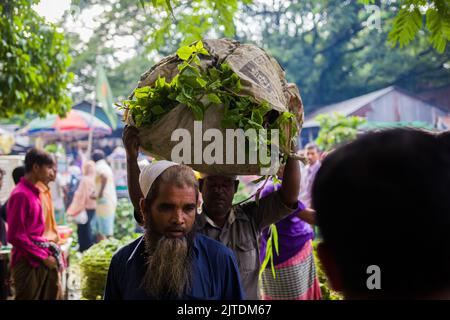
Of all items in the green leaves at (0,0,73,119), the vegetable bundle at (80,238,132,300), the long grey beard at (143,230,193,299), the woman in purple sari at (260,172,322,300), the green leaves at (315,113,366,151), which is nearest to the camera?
the long grey beard at (143,230,193,299)

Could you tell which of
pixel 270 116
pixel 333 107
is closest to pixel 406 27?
pixel 270 116

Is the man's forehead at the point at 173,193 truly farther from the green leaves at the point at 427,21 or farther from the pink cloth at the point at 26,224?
the pink cloth at the point at 26,224

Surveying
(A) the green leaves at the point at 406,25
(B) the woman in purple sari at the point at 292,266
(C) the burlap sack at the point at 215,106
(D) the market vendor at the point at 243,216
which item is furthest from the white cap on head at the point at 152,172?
(B) the woman in purple sari at the point at 292,266

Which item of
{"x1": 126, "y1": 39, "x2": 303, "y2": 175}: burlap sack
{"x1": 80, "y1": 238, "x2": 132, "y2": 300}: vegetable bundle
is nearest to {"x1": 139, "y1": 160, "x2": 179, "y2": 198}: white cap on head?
{"x1": 126, "y1": 39, "x2": 303, "y2": 175}: burlap sack

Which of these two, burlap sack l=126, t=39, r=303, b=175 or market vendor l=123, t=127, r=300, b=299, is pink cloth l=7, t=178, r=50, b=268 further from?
burlap sack l=126, t=39, r=303, b=175

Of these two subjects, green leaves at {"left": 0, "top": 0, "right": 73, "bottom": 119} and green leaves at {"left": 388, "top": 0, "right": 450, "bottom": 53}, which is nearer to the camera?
green leaves at {"left": 388, "top": 0, "right": 450, "bottom": 53}

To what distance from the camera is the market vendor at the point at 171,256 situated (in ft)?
6.29

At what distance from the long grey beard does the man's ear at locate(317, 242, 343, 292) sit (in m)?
0.99

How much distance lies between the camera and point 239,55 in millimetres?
2236

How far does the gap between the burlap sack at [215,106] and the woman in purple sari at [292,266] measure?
192cm

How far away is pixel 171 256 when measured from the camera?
195 centimetres

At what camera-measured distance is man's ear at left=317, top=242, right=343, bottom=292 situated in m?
0.97

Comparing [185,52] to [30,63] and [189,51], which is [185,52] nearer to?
[189,51]

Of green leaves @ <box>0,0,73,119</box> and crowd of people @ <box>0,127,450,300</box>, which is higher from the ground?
green leaves @ <box>0,0,73,119</box>
